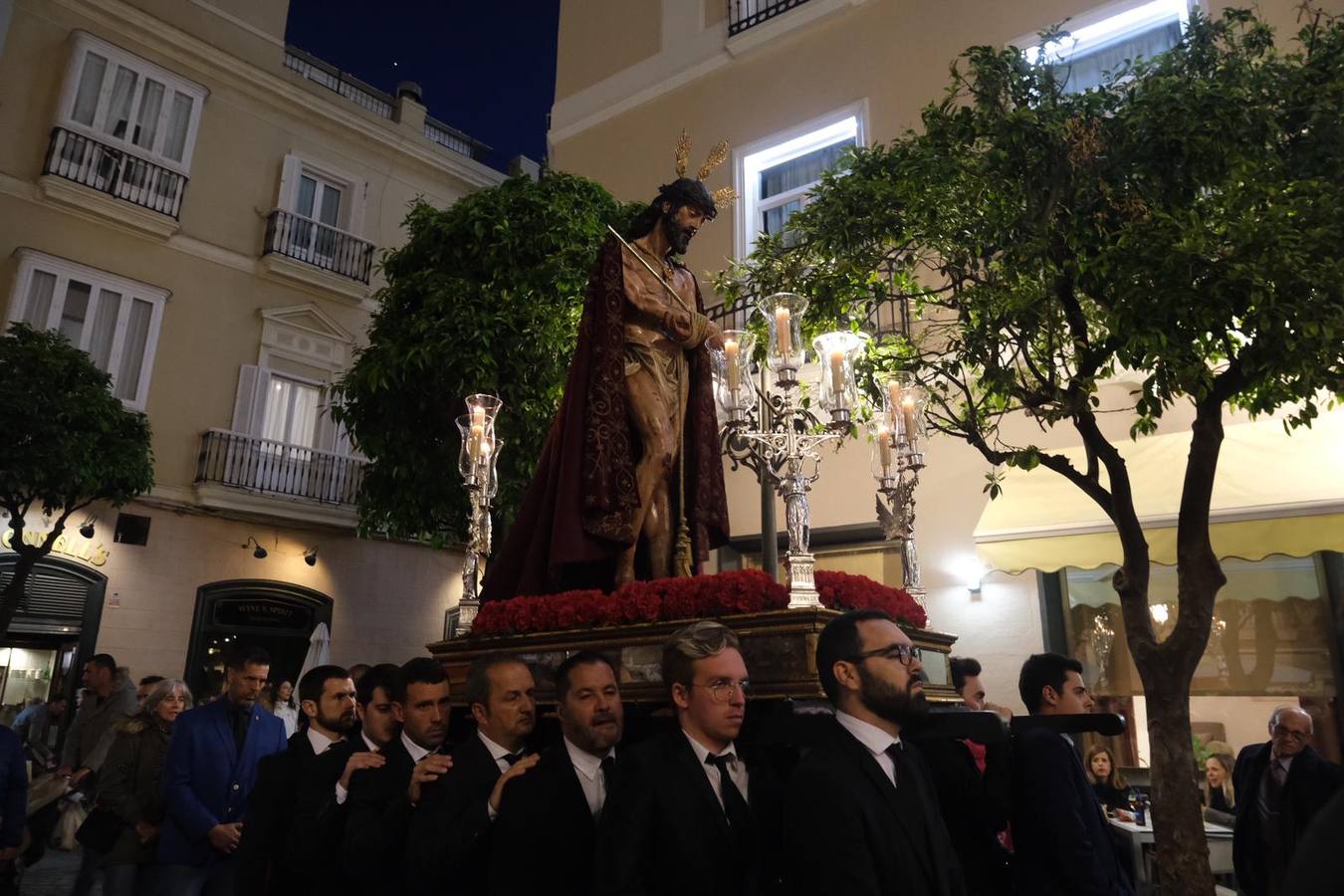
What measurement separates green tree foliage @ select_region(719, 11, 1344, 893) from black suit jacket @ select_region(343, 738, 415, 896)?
357 centimetres

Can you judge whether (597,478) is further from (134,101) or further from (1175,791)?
(134,101)

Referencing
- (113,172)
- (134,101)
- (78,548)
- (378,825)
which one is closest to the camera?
(378,825)

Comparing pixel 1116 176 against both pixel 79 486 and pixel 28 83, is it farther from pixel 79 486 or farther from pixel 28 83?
pixel 28 83

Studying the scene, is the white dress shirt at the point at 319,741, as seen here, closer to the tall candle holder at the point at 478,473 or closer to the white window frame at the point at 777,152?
the tall candle holder at the point at 478,473

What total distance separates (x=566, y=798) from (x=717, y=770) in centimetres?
40

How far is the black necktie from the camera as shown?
236 cm

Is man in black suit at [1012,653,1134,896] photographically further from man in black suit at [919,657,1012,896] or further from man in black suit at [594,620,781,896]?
man in black suit at [594,620,781,896]

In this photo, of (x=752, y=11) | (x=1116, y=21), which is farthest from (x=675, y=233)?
(x=752, y=11)

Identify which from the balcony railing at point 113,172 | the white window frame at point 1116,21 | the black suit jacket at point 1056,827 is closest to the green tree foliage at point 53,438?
the balcony railing at point 113,172

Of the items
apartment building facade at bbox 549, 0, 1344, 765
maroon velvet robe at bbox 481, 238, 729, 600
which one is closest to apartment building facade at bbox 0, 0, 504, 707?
apartment building facade at bbox 549, 0, 1344, 765

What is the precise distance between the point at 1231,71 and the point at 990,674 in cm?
523

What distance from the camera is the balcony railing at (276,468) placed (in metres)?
13.0

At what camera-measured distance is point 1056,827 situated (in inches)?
109

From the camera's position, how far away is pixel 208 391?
43.8 feet
